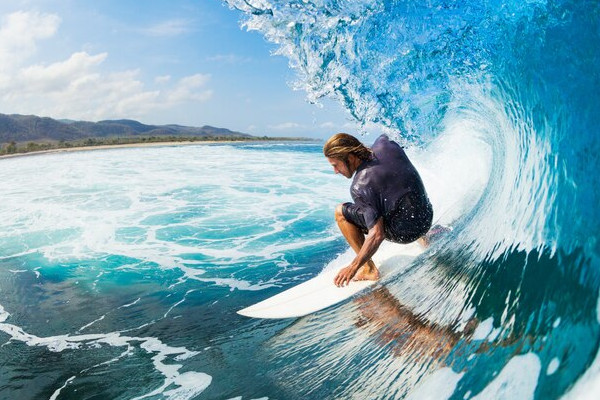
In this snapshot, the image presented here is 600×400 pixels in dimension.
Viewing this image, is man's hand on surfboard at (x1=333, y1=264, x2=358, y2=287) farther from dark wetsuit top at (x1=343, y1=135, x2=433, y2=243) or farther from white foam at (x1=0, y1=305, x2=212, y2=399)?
white foam at (x1=0, y1=305, x2=212, y2=399)

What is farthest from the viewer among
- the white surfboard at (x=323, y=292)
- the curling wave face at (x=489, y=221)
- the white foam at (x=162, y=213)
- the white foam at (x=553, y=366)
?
the white foam at (x=162, y=213)

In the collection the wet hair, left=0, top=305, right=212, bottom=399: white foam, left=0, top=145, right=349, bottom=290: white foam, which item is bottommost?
left=0, top=305, right=212, bottom=399: white foam

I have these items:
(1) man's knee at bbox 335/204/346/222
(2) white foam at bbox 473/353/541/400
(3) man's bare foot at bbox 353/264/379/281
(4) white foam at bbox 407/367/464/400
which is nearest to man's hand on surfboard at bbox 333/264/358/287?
(3) man's bare foot at bbox 353/264/379/281

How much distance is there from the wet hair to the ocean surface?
3.43ft

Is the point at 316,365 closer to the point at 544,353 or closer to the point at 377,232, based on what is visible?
the point at 377,232

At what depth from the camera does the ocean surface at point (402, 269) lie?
1.82m

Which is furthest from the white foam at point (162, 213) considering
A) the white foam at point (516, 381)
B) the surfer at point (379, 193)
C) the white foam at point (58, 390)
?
the white foam at point (516, 381)

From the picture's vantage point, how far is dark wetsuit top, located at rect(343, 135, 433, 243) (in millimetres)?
2961

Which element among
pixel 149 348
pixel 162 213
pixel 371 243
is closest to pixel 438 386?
pixel 371 243

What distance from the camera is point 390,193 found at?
9.77ft

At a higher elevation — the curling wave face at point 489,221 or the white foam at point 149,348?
the curling wave face at point 489,221

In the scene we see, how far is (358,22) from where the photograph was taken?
491cm

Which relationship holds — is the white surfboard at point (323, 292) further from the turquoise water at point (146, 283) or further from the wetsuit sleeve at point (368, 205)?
the wetsuit sleeve at point (368, 205)

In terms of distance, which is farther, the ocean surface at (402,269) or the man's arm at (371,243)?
the man's arm at (371,243)
